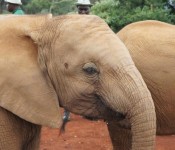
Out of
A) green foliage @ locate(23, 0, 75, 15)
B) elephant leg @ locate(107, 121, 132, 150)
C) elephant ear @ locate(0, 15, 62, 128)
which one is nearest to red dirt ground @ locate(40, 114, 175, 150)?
elephant leg @ locate(107, 121, 132, 150)

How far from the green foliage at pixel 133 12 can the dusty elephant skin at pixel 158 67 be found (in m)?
3.27

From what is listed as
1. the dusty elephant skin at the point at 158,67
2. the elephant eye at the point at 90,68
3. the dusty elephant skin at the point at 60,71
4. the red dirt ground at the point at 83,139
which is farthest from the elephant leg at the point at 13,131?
the red dirt ground at the point at 83,139

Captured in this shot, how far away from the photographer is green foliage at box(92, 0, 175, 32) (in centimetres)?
704

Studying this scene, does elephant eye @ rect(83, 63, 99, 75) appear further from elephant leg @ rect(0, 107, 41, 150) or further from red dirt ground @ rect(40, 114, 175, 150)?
red dirt ground @ rect(40, 114, 175, 150)

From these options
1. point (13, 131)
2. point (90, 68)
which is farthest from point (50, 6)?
point (90, 68)

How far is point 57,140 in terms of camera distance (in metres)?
5.77

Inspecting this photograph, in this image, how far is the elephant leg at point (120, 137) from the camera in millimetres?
3768

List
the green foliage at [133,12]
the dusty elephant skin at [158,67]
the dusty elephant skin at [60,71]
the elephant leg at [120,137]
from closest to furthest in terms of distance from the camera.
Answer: the dusty elephant skin at [60,71] < the dusty elephant skin at [158,67] < the elephant leg at [120,137] < the green foliage at [133,12]

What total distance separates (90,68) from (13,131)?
616mm

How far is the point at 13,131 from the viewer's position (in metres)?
2.70

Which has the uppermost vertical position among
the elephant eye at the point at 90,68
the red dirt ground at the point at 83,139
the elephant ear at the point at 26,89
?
the elephant eye at the point at 90,68

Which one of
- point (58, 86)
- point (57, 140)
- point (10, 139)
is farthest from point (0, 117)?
point (57, 140)

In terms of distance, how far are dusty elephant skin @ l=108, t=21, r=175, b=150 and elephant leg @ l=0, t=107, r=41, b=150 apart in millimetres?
980

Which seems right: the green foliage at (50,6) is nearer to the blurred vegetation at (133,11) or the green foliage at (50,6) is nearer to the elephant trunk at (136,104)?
the blurred vegetation at (133,11)
